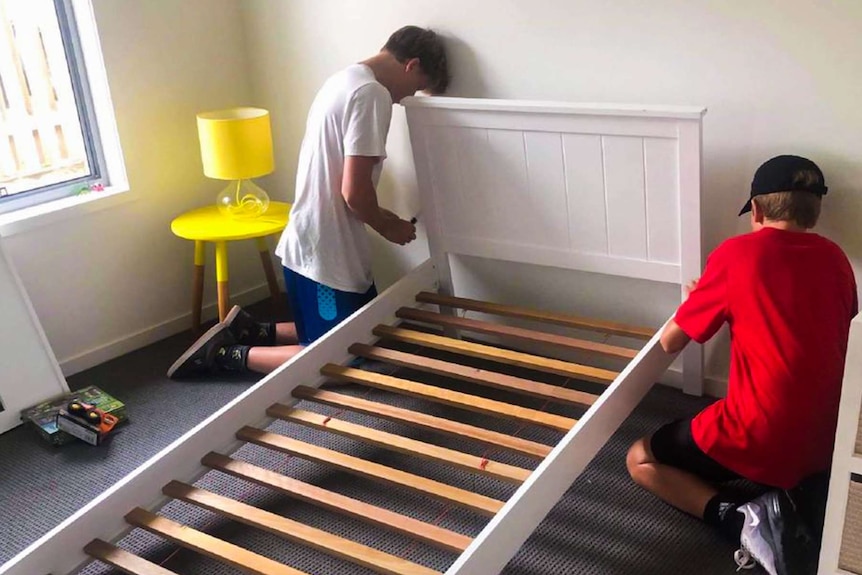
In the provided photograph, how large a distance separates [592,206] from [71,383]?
1.74 m

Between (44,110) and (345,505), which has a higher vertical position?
(44,110)

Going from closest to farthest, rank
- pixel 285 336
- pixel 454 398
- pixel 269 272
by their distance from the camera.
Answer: pixel 454 398 < pixel 285 336 < pixel 269 272

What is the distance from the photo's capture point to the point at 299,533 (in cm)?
170

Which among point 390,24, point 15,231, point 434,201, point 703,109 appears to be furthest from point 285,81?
point 703,109

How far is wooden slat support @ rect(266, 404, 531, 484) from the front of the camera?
1780 mm

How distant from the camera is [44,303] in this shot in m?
2.62

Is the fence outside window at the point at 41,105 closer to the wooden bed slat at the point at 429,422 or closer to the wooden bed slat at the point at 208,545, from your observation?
the wooden bed slat at the point at 429,422

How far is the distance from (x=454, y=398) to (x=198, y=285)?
1.19 meters

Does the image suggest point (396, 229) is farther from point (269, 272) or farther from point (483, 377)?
point (269, 272)

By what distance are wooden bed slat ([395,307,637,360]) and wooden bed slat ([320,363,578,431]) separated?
21cm

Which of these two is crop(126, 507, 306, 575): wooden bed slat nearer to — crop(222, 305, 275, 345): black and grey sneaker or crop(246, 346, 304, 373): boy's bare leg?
crop(246, 346, 304, 373): boy's bare leg

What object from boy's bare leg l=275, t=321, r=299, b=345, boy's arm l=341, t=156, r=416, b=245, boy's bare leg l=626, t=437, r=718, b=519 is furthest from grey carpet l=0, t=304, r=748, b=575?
boy's arm l=341, t=156, r=416, b=245

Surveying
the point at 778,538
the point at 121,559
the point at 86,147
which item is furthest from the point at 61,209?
the point at 778,538

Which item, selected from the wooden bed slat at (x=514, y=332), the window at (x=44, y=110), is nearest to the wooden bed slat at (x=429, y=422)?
the wooden bed slat at (x=514, y=332)
